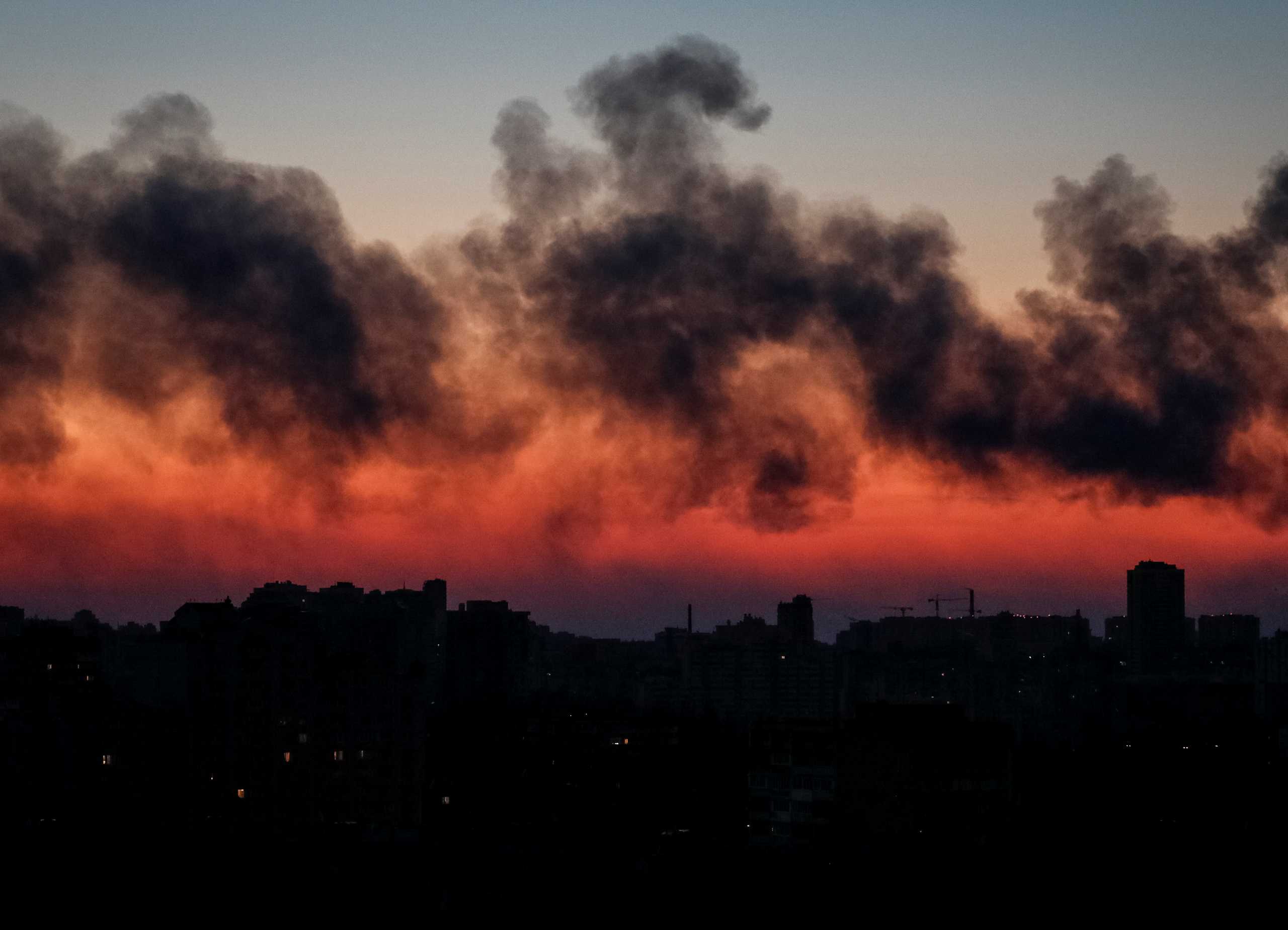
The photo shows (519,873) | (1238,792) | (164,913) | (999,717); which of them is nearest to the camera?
(164,913)

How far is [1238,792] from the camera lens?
96375 mm

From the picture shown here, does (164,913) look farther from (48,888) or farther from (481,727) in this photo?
(481,727)

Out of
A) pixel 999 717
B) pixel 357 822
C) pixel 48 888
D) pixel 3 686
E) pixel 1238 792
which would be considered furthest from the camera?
pixel 999 717

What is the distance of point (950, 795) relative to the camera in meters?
65.8

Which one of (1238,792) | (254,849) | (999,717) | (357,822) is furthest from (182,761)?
(999,717)

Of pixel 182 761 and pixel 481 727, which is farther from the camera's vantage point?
pixel 481 727

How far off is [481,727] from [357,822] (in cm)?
4328

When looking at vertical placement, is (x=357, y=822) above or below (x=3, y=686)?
below

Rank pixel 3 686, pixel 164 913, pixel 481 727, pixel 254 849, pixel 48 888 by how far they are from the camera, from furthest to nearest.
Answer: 1. pixel 481 727
2. pixel 3 686
3. pixel 254 849
4. pixel 48 888
5. pixel 164 913

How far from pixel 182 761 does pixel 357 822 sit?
9488mm

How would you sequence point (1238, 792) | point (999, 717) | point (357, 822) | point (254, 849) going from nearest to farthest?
point (254, 849)
point (357, 822)
point (1238, 792)
point (999, 717)

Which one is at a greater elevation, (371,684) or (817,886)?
(371,684)

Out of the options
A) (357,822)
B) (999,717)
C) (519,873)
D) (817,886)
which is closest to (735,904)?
(817,886)

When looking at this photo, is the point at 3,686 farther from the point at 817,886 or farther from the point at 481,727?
the point at 817,886
